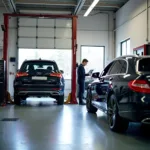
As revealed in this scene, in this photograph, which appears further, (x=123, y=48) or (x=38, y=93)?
(x=123, y=48)

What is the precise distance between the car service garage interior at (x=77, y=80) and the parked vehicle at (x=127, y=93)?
13 millimetres

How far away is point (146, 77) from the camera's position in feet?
15.6

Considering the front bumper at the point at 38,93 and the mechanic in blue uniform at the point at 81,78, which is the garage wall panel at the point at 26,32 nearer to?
the mechanic in blue uniform at the point at 81,78

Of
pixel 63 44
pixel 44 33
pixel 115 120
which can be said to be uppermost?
pixel 44 33

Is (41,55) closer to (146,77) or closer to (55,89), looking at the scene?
(55,89)

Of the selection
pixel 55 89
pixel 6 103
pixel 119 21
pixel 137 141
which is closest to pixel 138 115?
pixel 137 141

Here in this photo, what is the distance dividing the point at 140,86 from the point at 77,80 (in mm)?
7381

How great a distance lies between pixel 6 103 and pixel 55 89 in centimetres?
219

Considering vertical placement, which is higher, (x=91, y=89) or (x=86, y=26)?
(x=86, y=26)

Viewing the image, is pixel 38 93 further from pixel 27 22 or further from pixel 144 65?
pixel 27 22

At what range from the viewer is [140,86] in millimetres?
4770

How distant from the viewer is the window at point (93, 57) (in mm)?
17688

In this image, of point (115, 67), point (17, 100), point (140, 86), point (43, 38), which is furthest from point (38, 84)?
point (43, 38)

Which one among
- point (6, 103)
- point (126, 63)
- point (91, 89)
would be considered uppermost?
point (126, 63)
